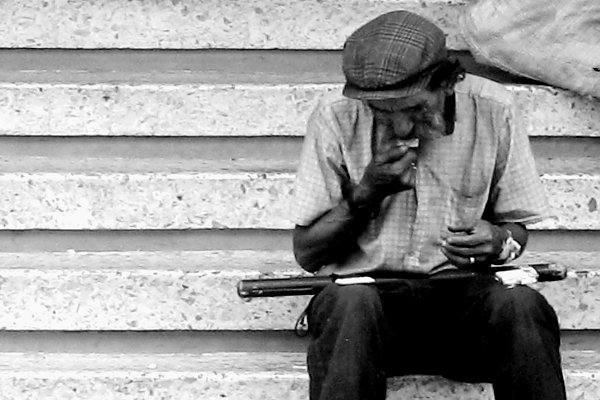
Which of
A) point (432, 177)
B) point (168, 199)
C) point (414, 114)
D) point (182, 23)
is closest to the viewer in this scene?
point (414, 114)

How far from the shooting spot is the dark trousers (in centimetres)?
289

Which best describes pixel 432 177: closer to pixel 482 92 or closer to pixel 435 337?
pixel 482 92

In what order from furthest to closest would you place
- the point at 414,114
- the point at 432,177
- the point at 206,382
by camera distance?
1. the point at 206,382
2. the point at 432,177
3. the point at 414,114

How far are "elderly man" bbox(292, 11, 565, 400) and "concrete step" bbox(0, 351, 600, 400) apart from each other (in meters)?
0.22

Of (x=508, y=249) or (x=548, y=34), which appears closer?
(x=508, y=249)

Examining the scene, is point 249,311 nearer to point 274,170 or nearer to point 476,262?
point 274,170

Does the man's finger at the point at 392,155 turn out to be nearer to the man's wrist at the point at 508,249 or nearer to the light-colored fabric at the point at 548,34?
the man's wrist at the point at 508,249

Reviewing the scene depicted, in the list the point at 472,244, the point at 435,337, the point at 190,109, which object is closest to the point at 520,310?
the point at 472,244

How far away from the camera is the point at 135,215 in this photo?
3846 millimetres

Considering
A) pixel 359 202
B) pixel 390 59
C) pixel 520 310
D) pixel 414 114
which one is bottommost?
pixel 520 310

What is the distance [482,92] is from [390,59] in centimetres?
45

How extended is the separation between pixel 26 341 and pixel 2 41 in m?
0.98

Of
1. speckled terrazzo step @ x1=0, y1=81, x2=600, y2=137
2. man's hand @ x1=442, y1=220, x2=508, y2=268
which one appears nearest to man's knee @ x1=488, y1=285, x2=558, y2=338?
man's hand @ x1=442, y1=220, x2=508, y2=268

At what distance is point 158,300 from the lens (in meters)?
3.73
